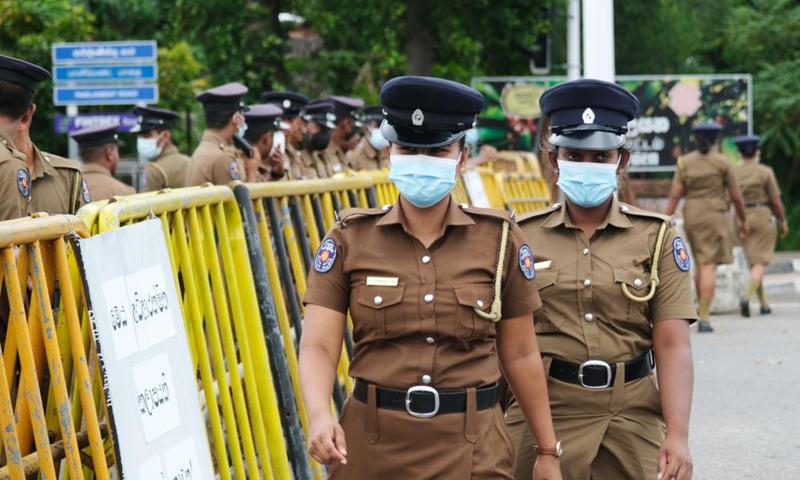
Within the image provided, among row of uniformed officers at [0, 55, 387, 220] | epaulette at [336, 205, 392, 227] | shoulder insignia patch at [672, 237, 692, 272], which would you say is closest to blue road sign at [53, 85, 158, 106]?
row of uniformed officers at [0, 55, 387, 220]

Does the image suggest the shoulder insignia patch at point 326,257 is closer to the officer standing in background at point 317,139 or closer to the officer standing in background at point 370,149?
the officer standing in background at point 317,139

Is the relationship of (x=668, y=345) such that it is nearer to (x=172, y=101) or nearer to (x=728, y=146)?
(x=172, y=101)

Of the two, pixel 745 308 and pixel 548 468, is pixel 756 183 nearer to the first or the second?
pixel 745 308

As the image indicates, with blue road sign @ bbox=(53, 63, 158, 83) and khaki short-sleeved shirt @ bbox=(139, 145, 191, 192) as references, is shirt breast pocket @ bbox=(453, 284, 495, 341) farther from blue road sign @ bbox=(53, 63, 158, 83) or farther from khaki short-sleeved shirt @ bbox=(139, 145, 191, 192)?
blue road sign @ bbox=(53, 63, 158, 83)

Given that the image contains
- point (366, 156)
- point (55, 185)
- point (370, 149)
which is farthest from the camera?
point (370, 149)

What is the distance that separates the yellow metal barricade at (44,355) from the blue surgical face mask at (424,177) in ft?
2.90

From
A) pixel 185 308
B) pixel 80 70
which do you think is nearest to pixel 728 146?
pixel 80 70

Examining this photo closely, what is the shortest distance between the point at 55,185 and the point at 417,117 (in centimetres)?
273

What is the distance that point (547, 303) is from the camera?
4426mm

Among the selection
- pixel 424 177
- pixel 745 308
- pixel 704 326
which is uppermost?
pixel 424 177

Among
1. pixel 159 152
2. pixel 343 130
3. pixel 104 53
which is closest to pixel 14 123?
pixel 159 152

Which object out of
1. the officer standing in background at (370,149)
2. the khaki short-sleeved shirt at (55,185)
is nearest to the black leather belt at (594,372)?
the khaki short-sleeved shirt at (55,185)

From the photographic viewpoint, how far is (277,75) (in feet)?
75.7

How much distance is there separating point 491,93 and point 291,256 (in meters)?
17.0
